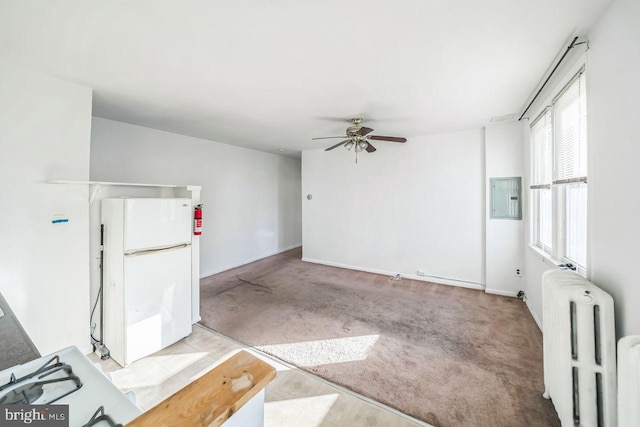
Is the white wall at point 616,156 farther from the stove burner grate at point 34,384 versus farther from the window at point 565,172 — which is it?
the stove burner grate at point 34,384

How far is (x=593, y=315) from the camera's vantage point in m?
1.33

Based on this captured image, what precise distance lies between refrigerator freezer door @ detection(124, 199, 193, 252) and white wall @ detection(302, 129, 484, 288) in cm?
322

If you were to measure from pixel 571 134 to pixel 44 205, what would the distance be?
460 centimetres

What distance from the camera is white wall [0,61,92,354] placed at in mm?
1890

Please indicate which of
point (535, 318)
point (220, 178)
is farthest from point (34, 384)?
point (220, 178)

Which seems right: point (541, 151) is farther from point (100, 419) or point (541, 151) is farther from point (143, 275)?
point (143, 275)

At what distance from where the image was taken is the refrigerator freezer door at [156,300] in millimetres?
2182

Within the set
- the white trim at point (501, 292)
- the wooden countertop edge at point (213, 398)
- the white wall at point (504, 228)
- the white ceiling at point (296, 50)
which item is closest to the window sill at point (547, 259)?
the white wall at point (504, 228)

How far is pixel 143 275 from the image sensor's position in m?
2.25

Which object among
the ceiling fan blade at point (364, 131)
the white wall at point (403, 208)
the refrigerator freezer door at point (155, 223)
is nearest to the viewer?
the refrigerator freezer door at point (155, 223)

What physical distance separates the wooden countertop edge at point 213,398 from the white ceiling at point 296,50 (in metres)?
1.76

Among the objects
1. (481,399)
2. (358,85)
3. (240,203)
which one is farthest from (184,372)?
(240,203)

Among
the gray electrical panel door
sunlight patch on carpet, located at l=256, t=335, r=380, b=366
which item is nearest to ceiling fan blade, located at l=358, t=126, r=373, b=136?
the gray electrical panel door

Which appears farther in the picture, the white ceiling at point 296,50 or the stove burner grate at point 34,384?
the white ceiling at point 296,50
